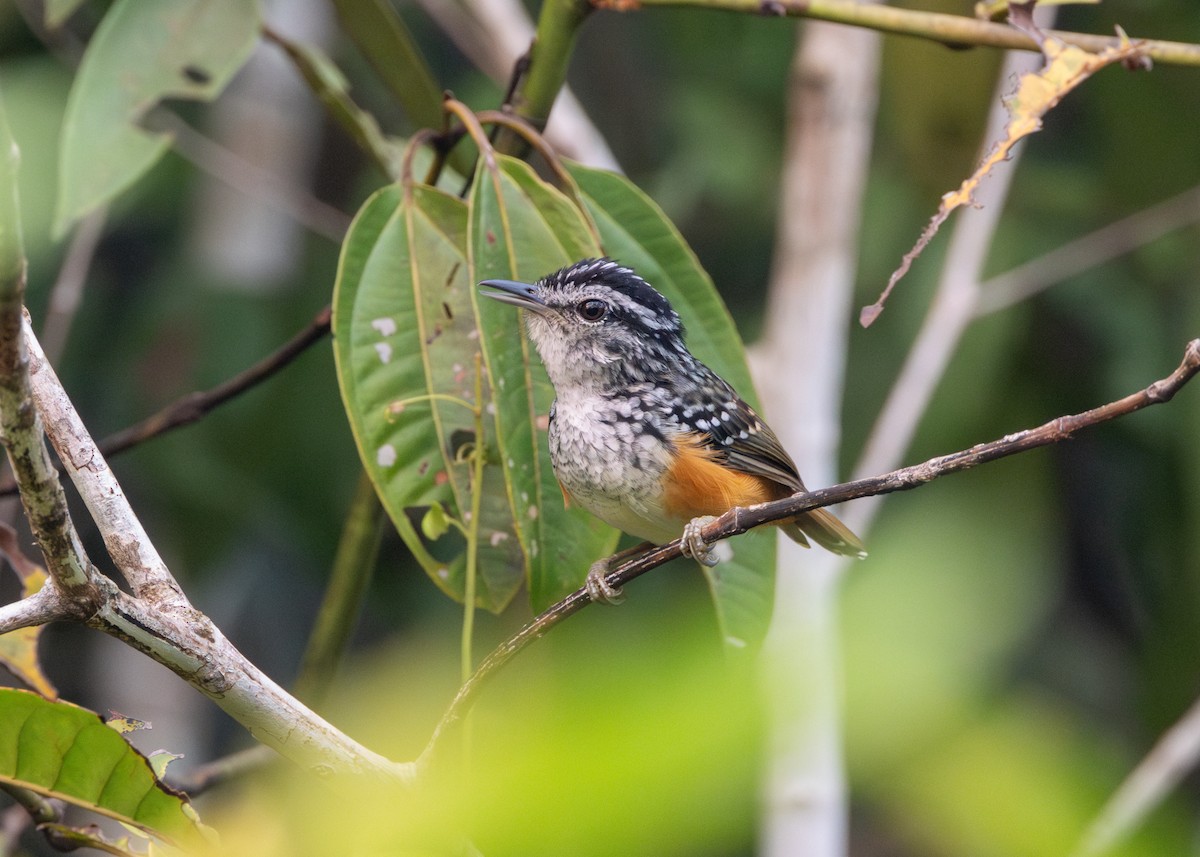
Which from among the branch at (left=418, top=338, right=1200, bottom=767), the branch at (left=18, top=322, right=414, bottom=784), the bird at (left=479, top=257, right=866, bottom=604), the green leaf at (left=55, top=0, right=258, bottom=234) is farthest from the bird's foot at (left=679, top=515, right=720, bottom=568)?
the green leaf at (left=55, top=0, right=258, bottom=234)

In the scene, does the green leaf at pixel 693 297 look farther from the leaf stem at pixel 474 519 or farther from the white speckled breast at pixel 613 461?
the leaf stem at pixel 474 519

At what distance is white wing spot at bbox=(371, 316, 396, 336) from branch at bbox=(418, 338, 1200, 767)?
0.81 m

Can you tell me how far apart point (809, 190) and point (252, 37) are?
235cm

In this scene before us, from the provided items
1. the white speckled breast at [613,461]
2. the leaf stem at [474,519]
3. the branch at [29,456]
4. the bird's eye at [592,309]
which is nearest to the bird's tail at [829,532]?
the white speckled breast at [613,461]

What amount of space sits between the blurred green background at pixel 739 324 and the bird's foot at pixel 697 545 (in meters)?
0.99

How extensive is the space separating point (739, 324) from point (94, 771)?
4.55 meters

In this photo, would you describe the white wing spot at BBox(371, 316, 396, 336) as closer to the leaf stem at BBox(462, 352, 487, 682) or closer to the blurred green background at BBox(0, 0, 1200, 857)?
the leaf stem at BBox(462, 352, 487, 682)

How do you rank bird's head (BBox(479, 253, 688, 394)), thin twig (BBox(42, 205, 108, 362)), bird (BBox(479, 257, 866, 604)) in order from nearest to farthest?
1. bird (BBox(479, 257, 866, 604))
2. bird's head (BBox(479, 253, 688, 394))
3. thin twig (BBox(42, 205, 108, 362))

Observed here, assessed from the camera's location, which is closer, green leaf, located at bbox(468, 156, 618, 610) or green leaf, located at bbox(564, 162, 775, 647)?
green leaf, located at bbox(468, 156, 618, 610)

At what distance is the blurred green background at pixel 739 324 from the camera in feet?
15.3

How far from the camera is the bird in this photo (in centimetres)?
288

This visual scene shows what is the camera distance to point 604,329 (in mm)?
3307

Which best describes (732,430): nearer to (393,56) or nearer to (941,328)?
(393,56)

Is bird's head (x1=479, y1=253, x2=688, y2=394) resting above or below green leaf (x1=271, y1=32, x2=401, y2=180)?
below
